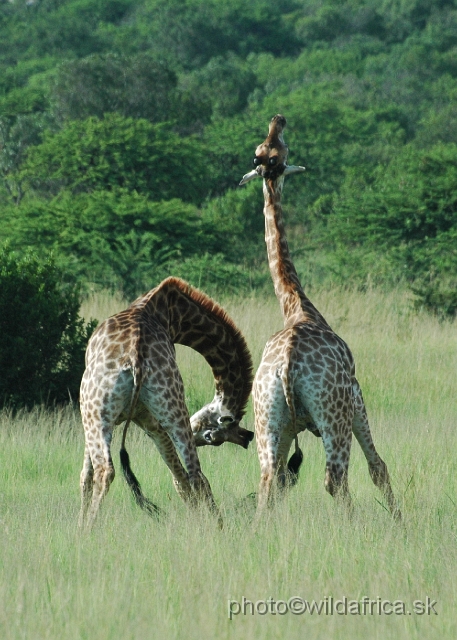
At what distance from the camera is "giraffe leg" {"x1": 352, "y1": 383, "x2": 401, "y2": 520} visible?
198 inches

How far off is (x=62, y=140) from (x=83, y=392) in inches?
701

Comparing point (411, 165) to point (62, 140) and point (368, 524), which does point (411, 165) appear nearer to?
point (62, 140)

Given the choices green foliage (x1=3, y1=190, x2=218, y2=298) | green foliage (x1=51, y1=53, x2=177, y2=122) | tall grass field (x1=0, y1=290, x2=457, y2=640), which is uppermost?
green foliage (x1=51, y1=53, x2=177, y2=122)

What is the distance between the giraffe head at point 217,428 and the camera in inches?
220

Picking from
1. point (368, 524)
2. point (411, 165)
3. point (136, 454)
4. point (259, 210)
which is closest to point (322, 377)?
point (368, 524)

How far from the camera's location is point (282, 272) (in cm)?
555

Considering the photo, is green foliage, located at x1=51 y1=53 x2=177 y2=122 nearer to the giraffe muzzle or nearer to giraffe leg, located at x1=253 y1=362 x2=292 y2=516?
the giraffe muzzle

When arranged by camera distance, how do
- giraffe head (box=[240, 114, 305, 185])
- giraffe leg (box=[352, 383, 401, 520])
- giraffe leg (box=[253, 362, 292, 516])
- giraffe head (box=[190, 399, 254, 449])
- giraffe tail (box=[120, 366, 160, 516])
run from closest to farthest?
1. giraffe tail (box=[120, 366, 160, 516])
2. giraffe leg (box=[253, 362, 292, 516])
3. giraffe leg (box=[352, 383, 401, 520])
4. giraffe head (box=[190, 399, 254, 449])
5. giraffe head (box=[240, 114, 305, 185])

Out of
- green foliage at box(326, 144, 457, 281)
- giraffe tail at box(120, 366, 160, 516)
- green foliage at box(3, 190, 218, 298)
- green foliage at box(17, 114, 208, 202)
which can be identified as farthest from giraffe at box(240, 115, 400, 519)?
green foliage at box(17, 114, 208, 202)

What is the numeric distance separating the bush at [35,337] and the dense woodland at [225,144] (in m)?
6.03

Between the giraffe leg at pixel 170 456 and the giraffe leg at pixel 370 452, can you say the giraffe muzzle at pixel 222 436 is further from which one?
the giraffe leg at pixel 370 452

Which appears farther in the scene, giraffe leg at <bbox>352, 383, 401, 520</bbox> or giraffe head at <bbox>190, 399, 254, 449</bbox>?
giraffe head at <bbox>190, 399, 254, 449</bbox>

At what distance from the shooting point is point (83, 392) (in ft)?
15.8

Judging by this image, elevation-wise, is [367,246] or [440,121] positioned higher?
[440,121]
